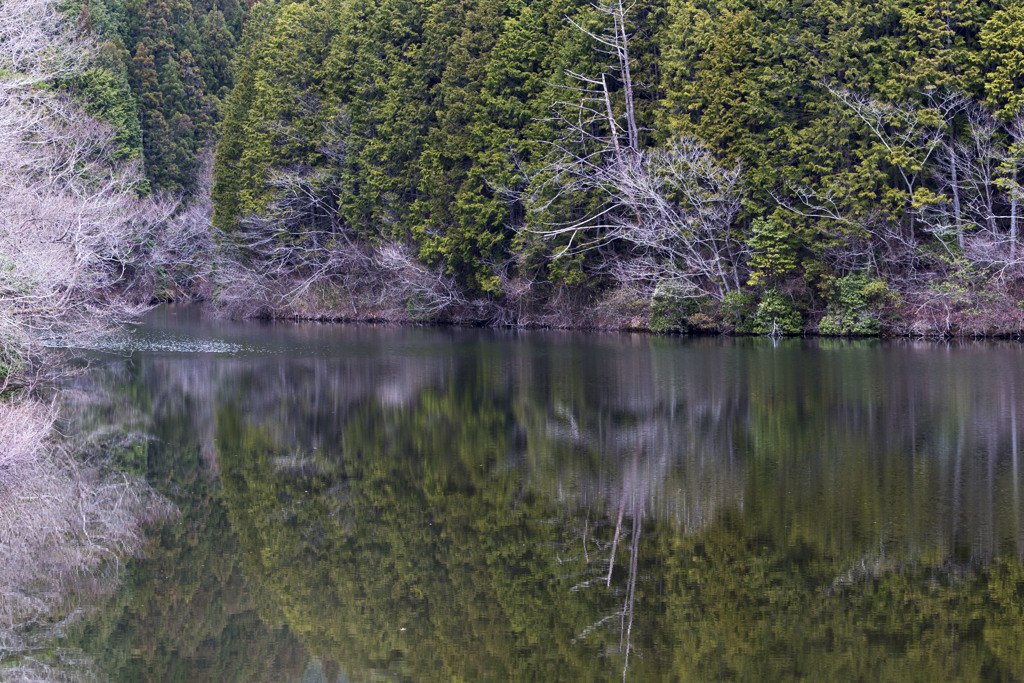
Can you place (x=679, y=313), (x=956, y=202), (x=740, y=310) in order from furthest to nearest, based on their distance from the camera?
(x=679, y=313) < (x=740, y=310) < (x=956, y=202)

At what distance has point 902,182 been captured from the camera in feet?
108

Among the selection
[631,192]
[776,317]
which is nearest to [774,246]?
[776,317]

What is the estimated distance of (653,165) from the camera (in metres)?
34.7

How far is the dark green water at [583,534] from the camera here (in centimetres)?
749

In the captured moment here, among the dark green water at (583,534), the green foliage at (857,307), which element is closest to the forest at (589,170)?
the green foliage at (857,307)

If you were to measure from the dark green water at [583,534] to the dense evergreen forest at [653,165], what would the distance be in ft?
37.9

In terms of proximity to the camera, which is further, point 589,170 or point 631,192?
point 589,170

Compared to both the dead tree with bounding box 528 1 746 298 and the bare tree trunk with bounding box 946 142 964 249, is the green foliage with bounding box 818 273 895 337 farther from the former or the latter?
the dead tree with bounding box 528 1 746 298

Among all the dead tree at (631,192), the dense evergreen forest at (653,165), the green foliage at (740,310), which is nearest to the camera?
the dense evergreen forest at (653,165)

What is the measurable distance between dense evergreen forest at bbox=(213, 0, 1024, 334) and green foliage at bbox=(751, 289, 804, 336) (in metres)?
0.10

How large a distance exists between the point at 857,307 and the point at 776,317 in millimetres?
2372

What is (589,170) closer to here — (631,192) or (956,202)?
(631,192)

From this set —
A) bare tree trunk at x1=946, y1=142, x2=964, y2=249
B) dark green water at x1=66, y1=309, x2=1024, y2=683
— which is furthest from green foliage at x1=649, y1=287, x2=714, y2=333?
dark green water at x1=66, y1=309, x2=1024, y2=683

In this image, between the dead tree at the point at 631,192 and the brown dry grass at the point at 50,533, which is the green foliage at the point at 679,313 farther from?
the brown dry grass at the point at 50,533
